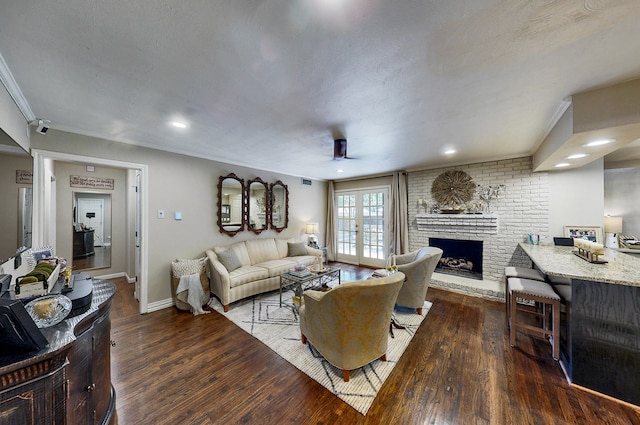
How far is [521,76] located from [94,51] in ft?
9.17

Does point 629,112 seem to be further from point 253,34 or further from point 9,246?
point 9,246

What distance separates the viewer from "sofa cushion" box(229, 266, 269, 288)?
10.6 ft

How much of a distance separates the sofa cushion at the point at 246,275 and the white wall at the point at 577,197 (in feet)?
15.1

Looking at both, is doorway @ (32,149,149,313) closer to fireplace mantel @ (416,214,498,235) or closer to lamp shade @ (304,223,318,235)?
lamp shade @ (304,223,318,235)

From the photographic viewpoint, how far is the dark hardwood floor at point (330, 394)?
1.55 m

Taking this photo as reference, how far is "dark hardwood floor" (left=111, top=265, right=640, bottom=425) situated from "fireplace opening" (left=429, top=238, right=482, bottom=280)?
63.8 inches

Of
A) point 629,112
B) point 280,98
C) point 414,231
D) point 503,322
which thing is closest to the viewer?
point 629,112

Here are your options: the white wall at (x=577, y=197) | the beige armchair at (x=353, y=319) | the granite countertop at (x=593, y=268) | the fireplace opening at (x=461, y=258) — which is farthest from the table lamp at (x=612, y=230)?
the beige armchair at (x=353, y=319)

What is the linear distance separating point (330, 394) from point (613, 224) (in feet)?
17.0

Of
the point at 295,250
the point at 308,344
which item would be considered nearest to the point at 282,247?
the point at 295,250

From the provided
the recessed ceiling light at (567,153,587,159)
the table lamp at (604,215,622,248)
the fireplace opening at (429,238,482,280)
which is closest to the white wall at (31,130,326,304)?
the fireplace opening at (429,238,482,280)

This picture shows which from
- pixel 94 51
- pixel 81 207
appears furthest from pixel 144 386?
pixel 81 207

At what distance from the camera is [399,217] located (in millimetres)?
4961

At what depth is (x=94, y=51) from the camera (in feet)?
4.37
